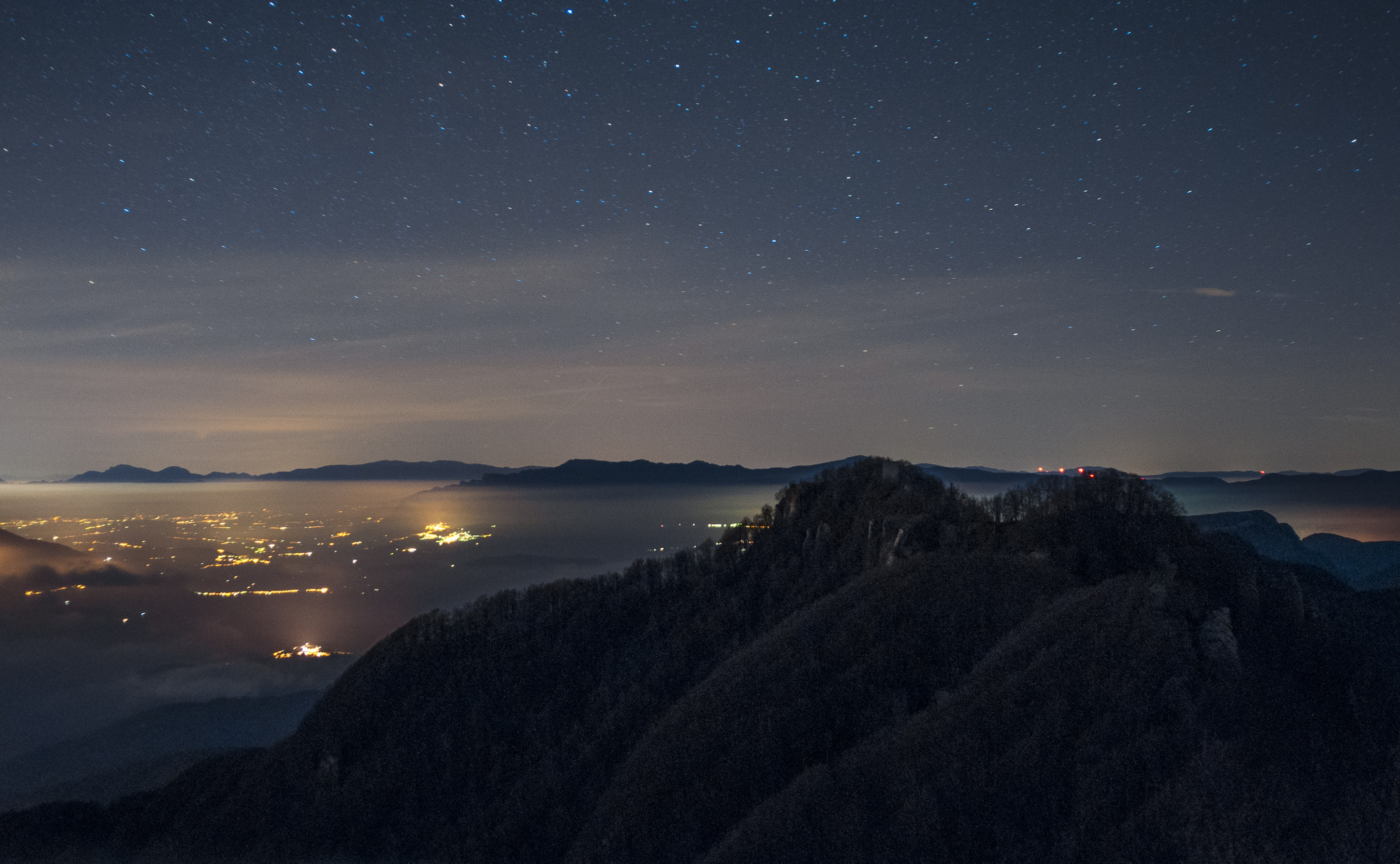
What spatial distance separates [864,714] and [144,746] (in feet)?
658

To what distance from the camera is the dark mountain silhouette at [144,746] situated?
406ft

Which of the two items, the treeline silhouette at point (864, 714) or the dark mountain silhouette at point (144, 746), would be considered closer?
the treeline silhouette at point (864, 714)

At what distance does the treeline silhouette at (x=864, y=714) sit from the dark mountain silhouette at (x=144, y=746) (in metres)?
57.6

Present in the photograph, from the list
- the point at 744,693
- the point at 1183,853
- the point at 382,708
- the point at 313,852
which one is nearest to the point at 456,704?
the point at 382,708

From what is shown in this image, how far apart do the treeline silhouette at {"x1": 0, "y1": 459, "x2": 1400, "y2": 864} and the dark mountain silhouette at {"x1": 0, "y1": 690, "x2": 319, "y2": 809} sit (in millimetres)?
57592

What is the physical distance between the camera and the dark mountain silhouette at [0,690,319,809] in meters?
124

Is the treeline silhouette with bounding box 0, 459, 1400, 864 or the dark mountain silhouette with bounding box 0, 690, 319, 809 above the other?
the treeline silhouette with bounding box 0, 459, 1400, 864

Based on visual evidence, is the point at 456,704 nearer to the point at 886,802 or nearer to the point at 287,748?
the point at 287,748

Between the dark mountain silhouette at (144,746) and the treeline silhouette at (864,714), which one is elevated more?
the treeline silhouette at (864,714)

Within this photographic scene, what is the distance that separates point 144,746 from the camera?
164125 millimetres

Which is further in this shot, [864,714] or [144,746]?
[144,746]

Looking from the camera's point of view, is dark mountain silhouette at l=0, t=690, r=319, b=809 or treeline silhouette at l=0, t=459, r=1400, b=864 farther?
dark mountain silhouette at l=0, t=690, r=319, b=809

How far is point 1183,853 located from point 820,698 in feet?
70.3

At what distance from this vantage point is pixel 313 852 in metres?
60.6
